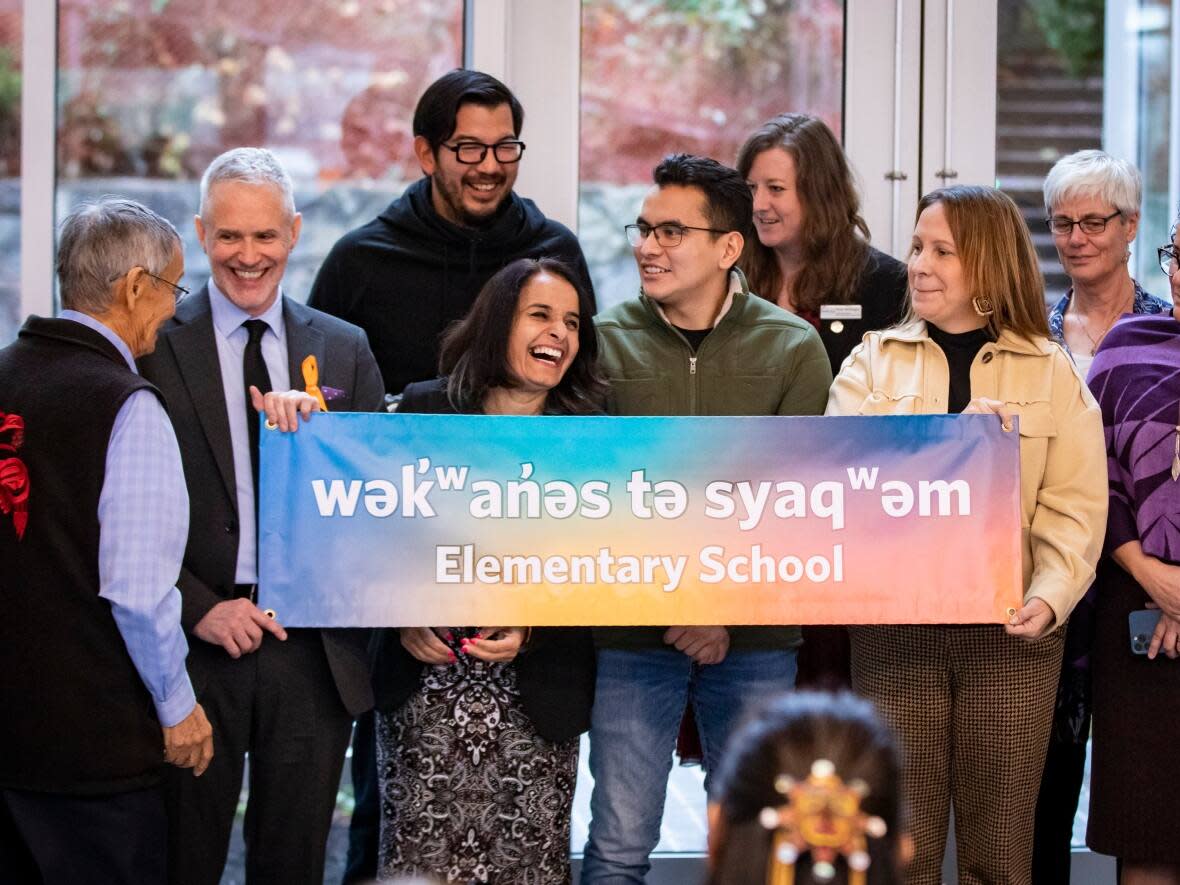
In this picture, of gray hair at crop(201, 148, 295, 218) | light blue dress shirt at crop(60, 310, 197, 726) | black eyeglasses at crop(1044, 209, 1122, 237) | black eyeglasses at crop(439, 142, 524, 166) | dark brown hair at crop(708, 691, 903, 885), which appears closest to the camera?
dark brown hair at crop(708, 691, 903, 885)

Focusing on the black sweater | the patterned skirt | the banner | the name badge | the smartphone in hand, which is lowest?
the patterned skirt

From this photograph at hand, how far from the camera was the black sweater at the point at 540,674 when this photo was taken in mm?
3486

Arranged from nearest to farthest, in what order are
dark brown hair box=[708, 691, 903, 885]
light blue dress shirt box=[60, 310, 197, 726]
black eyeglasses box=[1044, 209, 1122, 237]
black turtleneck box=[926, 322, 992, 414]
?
dark brown hair box=[708, 691, 903, 885] < light blue dress shirt box=[60, 310, 197, 726] < black turtleneck box=[926, 322, 992, 414] < black eyeglasses box=[1044, 209, 1122, 237]

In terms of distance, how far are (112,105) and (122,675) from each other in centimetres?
225

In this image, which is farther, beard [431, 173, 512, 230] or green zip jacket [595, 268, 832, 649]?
beard [431, 173, 512, 230]

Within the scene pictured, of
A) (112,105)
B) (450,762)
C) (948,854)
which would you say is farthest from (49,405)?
(948,854)

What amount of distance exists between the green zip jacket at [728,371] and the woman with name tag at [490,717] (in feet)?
0.76

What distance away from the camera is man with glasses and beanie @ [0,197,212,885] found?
292 cm

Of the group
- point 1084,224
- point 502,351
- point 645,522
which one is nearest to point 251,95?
point 502,351

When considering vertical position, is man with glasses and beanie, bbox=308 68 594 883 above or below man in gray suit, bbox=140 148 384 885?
above

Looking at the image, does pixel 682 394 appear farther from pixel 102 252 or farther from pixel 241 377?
pixel 102 252

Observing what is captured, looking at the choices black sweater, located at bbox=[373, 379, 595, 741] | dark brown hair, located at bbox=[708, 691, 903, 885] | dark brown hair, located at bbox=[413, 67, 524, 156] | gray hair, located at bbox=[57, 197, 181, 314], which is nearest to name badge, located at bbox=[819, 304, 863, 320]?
dark brown hair, located at bbox=[413, 67, 524, 156]

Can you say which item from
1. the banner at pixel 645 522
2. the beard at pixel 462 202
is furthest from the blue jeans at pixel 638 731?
the beard at pixel 462 202

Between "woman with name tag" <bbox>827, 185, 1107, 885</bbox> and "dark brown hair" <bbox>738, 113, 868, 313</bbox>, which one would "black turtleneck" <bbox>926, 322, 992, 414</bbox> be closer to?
"woman with name tag" <bbox>827, 185, 1107, 885</bbox>
